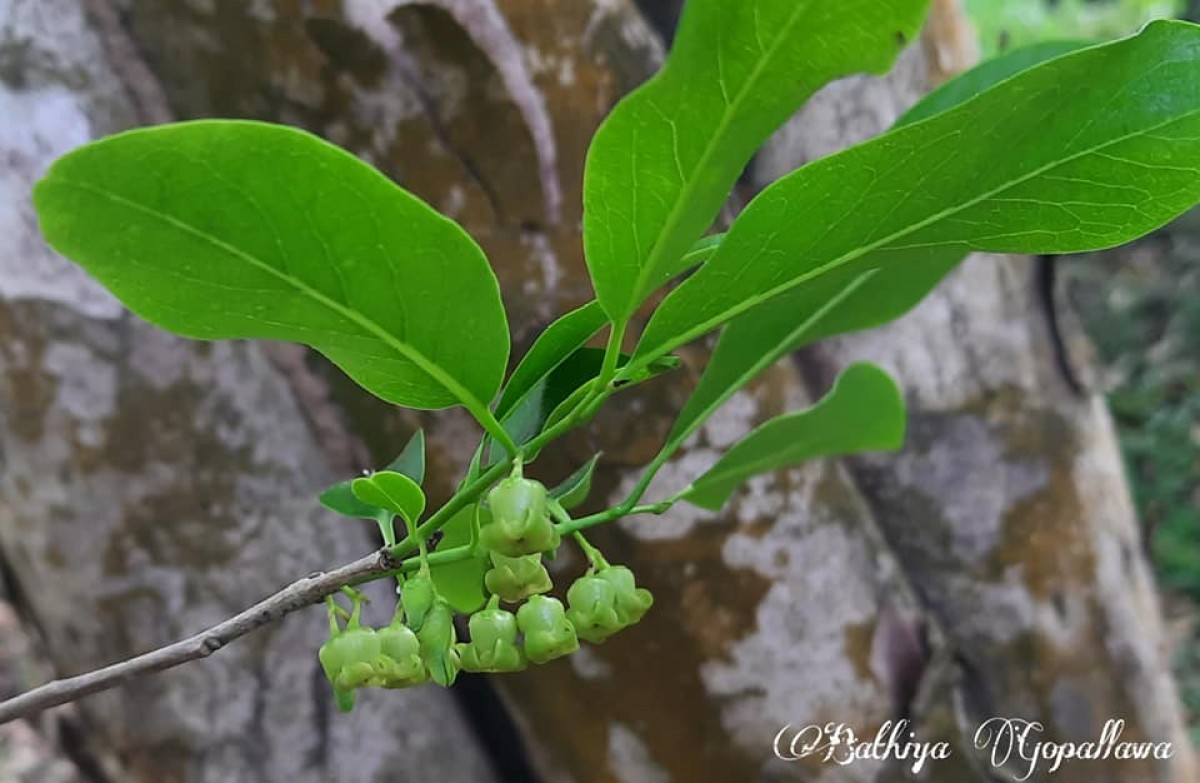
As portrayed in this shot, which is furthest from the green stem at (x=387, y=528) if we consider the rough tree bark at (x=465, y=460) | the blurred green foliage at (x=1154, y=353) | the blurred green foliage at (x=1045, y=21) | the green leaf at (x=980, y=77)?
the blurred green foliage at (x=1045, y=21)

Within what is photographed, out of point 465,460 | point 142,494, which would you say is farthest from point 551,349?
point 142,494

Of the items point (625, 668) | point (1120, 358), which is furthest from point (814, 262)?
point (1120, 358)

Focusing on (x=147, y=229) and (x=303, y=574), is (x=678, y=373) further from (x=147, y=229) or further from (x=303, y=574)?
(x=147, y=229)

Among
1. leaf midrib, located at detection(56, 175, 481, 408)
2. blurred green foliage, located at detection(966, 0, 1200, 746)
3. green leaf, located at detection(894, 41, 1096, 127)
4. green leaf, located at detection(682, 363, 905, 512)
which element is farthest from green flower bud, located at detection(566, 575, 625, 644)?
blurred green foliage, located at detection(966, 0, 1200, 746)

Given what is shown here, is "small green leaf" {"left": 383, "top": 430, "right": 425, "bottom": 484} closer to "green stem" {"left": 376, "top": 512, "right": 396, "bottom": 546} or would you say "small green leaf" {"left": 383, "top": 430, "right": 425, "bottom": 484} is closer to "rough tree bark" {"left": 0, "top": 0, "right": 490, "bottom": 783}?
"green stem" {"left": 376, "top": 512, "right": 396, "bottom": 546}

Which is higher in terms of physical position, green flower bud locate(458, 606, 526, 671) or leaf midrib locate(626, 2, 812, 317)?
leaf midrib locate(626, 2, 812, 317)

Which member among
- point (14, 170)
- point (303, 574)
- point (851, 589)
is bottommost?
point (851, 589)
